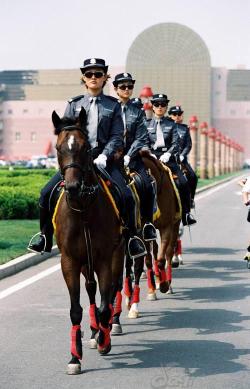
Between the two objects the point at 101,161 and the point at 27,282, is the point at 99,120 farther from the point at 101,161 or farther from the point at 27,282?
the point at 27,282

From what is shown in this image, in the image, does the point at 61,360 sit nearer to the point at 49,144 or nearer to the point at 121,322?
the point at 121,322

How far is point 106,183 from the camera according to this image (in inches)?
347

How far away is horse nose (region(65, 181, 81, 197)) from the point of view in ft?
24.5

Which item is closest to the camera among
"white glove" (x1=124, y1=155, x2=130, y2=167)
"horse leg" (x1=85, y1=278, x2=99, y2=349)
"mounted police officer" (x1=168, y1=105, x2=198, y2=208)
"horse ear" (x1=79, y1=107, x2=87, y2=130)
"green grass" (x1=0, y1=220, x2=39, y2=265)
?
"horse ear" (x1=79, y1=107, x2=87, y2=130)

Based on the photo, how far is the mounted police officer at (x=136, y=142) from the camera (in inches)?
435

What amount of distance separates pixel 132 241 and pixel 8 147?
191519 millimetres

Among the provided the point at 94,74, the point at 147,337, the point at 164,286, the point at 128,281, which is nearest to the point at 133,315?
the point at 128,281

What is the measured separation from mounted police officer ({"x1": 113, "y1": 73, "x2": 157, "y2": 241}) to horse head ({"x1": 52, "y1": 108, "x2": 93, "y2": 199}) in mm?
3041

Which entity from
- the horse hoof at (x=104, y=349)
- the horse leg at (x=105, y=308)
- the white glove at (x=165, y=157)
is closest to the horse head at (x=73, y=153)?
the horse leg at (x=105, y=308)

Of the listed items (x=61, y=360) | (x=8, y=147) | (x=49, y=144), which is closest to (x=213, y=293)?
(x=61, y=360)

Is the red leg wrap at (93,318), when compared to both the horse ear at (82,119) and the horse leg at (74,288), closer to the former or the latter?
the horse leg at (74,288)

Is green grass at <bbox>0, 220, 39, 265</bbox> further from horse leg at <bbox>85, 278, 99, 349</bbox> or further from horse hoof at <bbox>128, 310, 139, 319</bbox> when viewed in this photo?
horse leg at <bbox>85, 278, 99, 349</bbox>

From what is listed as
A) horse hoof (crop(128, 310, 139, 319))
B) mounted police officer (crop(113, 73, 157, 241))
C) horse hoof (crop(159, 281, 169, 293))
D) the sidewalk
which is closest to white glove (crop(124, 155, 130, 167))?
mounted police officer (crop(113, 73, 157, 241))

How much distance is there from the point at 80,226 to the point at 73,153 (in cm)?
81
